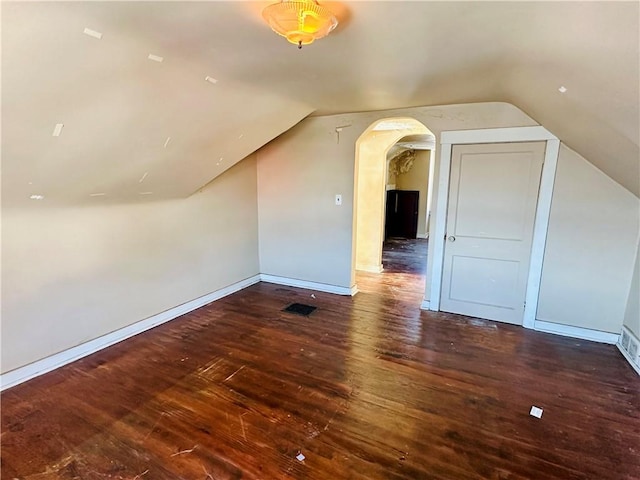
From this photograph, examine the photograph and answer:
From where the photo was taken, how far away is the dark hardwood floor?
178 centimetres

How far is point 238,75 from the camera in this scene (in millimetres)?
2170

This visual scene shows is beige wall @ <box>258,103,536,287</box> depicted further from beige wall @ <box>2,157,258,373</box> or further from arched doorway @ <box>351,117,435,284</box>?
arched doorway @ <box>351,117,435,284</box>

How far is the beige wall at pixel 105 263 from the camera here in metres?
2.40

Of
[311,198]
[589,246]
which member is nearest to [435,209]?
[589,246]

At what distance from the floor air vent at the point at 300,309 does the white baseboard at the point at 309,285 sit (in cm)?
55

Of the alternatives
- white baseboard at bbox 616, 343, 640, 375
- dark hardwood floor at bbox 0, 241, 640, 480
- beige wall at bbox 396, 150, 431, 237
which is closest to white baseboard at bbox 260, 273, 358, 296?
dark hardwood floor at bbox 0, 241, 640, 480

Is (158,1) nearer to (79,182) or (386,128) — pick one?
(79,182)

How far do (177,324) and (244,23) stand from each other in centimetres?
291

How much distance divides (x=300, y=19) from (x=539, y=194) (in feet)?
9.48

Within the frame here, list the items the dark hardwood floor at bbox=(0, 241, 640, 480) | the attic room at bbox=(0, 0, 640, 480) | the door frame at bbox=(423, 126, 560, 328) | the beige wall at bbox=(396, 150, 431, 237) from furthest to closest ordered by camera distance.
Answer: the beige wall at bbox=(396, 150, 431, 237), the door frame at bbox=(423, 126, 560, 328), the dark hardwood floor at bbox=(0, 241, 640, 480), the attic room at bbox=(0, 0, 640, 480)

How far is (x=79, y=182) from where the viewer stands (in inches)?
93.7

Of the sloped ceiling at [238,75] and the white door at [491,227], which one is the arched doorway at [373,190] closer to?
the white door at [491,227]

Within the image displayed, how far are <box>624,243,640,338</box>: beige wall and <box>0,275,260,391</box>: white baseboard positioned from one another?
420 cm

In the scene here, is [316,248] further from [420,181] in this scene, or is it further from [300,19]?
[420,181]
